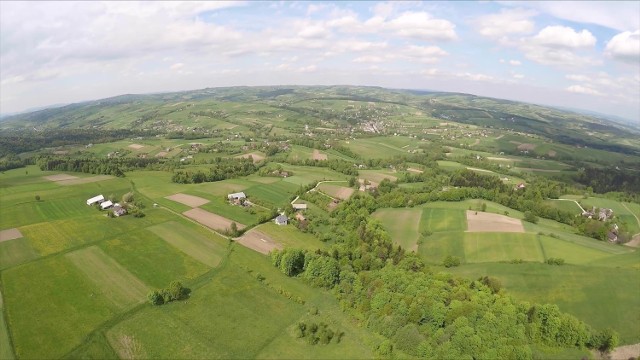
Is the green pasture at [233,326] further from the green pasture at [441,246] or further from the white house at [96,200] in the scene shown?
the white house at [96,200]

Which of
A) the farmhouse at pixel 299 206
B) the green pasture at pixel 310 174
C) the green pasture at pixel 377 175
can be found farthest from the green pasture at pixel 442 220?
the green pasture at pixel 310 174

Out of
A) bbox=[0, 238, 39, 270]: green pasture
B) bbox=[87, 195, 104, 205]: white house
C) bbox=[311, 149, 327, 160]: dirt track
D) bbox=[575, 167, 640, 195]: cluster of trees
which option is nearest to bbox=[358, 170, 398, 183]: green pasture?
bbox=[311, 149, 327, 160]: dirt track

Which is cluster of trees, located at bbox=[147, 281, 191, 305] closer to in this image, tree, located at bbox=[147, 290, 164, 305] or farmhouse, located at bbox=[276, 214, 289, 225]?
tree, located at bbox=[147, 290, 164, 305]

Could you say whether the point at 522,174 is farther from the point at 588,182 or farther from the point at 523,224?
the point at 523,224

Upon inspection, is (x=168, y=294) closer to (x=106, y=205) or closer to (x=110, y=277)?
(x=110, y=277)

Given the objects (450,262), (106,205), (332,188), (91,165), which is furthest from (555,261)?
(91,165)
